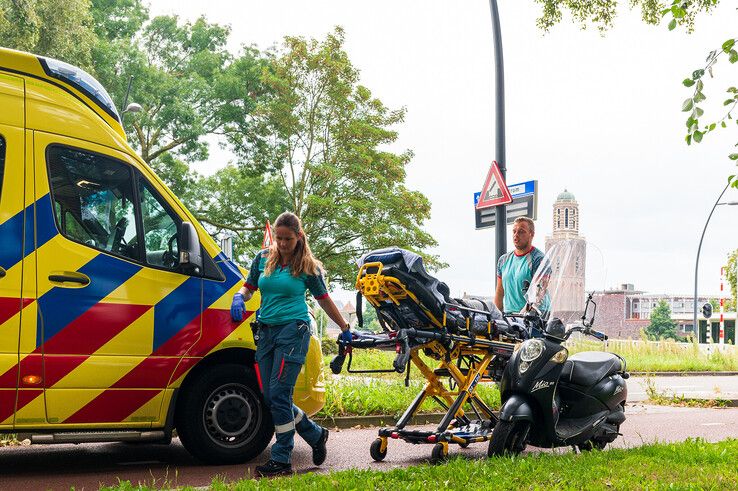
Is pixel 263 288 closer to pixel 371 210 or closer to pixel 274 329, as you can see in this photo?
pixel 274 329

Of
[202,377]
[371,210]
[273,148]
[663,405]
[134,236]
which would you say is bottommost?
[663,405]

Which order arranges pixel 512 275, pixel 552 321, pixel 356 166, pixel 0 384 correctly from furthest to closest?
pixel 356 166
pixel 512 275
pixel 552 321
pixel 0 384

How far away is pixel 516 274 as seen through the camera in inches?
327

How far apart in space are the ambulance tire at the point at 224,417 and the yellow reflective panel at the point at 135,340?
521 mm

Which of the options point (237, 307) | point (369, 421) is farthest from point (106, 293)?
point (369, 421)

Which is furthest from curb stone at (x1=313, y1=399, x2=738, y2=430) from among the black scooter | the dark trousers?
the dark trousers

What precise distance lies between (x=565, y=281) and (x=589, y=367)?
2.42 ft

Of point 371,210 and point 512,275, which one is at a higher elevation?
point 371,210

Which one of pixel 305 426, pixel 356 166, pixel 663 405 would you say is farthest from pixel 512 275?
pixel 356 166

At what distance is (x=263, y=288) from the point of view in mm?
6359

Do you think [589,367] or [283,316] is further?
[589,367]

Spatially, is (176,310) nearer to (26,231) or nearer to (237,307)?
(237,307)

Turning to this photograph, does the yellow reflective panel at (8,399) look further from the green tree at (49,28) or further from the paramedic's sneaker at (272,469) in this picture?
the green tree at (49,28)

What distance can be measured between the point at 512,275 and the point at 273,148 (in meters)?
24.8
